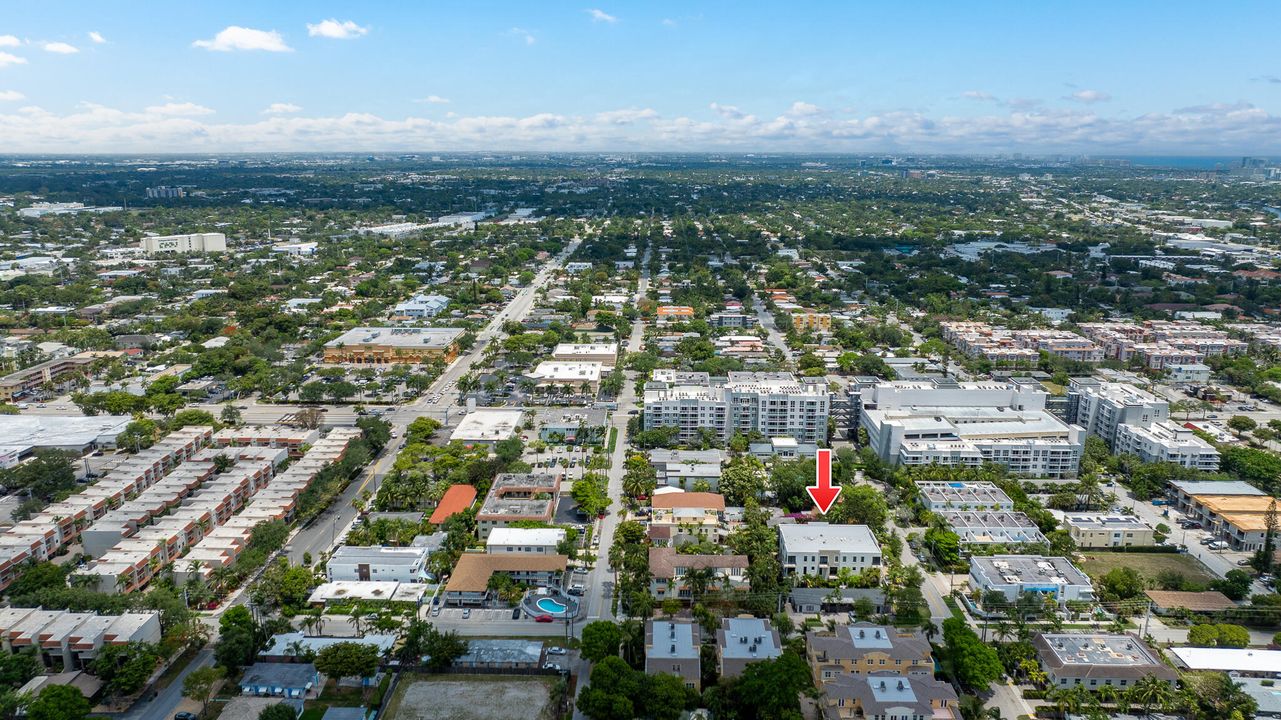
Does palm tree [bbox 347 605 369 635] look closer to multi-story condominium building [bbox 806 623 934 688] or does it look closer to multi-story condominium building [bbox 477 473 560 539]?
multi-story condominium building [bbox 477 473 560 539]

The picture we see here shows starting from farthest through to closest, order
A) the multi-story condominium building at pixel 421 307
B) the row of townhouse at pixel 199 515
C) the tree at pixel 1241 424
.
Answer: the multi-story condominium building at pixel 421 307 → the tree at pixel 1241 424 → the row of townhouse at pixel 199 515

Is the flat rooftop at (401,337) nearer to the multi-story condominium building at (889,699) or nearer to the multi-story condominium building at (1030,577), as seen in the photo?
the multi-story condominium building at (1030,577)

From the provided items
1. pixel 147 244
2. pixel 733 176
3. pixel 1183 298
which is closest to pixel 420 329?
pixel 147 244

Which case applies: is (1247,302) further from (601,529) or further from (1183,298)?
(601,529)

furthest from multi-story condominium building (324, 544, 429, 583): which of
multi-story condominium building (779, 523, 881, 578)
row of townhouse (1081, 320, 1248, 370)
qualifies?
row of townhouse (1081, 320, 1248, 370)

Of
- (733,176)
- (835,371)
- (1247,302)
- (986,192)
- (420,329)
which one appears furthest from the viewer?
Answer: (733,176)

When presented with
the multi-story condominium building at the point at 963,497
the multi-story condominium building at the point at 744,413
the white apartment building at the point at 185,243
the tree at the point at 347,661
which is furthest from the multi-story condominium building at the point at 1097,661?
the white apartment building at the point at 185,243
